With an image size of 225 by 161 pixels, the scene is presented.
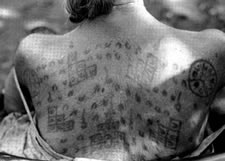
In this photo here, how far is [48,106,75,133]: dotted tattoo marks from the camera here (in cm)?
139

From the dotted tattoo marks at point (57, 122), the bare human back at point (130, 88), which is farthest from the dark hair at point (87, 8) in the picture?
the dotted tattoo marks at point (57, 122)

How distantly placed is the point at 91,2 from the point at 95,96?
0.90ft

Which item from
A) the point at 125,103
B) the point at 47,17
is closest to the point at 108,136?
the point at 125,103

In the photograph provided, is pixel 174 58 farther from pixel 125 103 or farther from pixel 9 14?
pixel 9 14

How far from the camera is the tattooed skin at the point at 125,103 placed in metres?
1.35

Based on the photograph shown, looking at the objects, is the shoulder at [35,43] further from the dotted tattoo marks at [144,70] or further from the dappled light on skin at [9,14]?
the dappled light on skin at [9,14]

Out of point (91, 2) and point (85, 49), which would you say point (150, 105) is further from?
point (91, 2)

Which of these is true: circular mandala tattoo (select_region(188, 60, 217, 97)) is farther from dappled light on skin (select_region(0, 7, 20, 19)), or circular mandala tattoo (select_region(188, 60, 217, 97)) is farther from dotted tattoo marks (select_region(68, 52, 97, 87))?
dappled light on skin (select_region(0, 7, 20, 19))

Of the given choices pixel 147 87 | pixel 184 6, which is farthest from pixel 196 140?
pixel 184 6

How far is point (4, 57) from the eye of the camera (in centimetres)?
230

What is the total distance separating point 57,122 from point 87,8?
34 centimetres

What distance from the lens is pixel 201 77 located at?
1.35 metres

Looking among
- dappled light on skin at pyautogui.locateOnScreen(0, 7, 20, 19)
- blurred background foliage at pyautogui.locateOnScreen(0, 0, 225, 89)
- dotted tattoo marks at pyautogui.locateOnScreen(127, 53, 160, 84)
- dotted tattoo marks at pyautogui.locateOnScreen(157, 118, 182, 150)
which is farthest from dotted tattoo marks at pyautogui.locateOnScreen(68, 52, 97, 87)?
dappled light on skin at pyautogui.locateOnScreen(0, 7, 20, 19)

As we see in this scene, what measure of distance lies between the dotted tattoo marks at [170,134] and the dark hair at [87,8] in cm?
36
